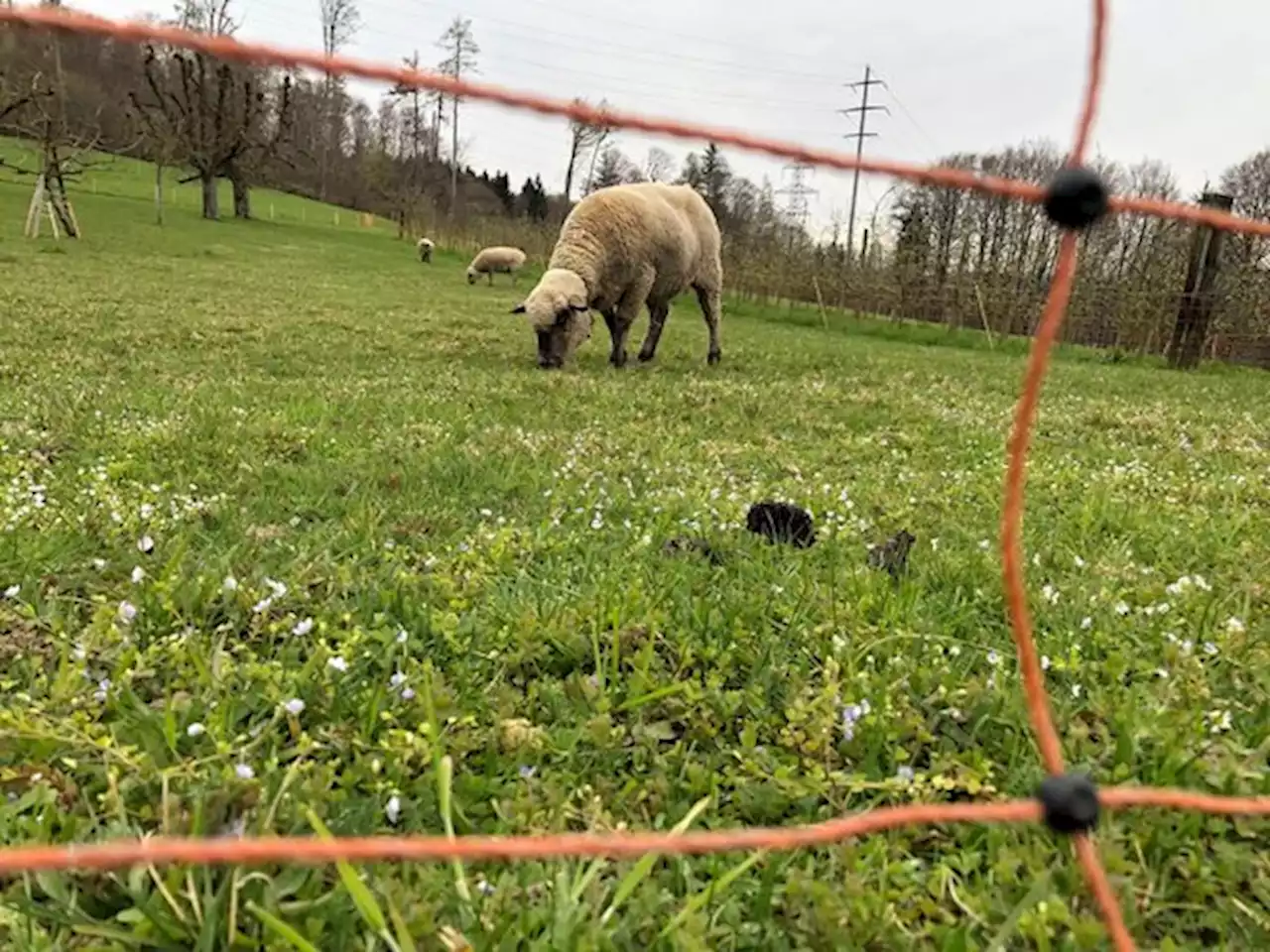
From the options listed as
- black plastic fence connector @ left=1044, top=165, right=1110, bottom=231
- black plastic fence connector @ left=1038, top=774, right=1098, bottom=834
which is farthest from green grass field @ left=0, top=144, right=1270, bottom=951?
black plastic fence connector @ left=1044, top=165, right=1110, bottom=231

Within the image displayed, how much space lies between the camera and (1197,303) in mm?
18609

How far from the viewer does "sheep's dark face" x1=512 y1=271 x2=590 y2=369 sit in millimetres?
11773

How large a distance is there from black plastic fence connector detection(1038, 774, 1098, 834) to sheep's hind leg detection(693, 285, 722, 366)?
13.5 metres

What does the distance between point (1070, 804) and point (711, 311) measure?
45.8 feet

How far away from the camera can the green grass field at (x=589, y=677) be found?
1.63m

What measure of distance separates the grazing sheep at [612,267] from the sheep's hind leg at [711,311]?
3.11 ft

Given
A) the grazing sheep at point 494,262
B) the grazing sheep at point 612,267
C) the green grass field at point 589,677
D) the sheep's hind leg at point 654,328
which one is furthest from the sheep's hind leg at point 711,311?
the grazing sheep at point 494,262

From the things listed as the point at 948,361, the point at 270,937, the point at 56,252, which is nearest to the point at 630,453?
the point at 270,937

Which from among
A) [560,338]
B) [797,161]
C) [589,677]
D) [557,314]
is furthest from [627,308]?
[797,161]

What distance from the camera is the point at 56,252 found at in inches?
1074

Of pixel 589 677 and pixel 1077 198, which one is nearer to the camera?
pixel 1077 198

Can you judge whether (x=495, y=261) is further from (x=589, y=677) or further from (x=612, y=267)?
(x=589, y=677)

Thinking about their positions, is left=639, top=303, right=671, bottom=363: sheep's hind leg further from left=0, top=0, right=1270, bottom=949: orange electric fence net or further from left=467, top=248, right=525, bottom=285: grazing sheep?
left=467, top=248, right=525, bottom=285: grazing sheep

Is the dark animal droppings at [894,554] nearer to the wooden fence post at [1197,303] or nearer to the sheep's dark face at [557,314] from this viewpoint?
the sheep's dark face at [557,314]
